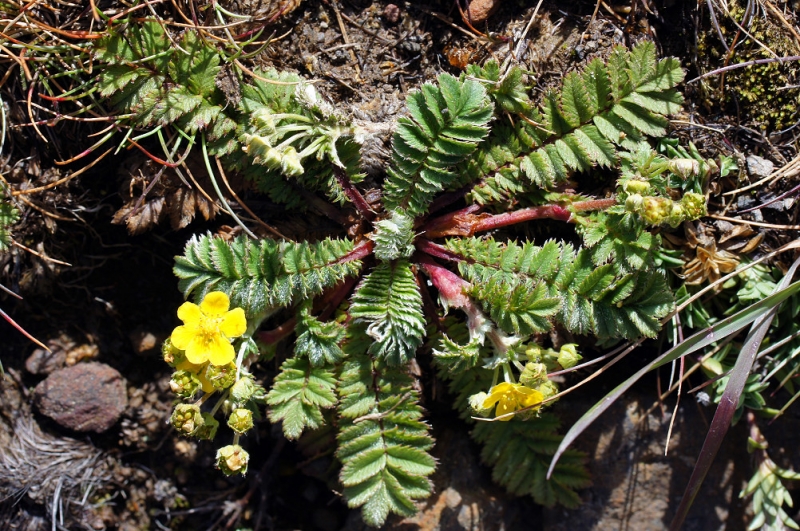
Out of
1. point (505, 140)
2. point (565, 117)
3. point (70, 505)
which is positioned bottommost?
point (70, 505)

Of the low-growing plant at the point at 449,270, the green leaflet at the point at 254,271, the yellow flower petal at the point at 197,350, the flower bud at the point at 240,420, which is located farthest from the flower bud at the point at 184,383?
the green leaflet at the point at 254,271

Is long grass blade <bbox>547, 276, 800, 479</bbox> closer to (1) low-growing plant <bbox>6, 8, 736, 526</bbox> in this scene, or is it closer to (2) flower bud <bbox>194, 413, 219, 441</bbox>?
(1) low-growing plant <bbox>6, 8, 736, 526</bbox>

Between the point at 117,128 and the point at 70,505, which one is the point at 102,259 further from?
the point at 70,505

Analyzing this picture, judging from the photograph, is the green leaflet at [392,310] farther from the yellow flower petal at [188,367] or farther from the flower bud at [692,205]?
the flower bud at [692,205]

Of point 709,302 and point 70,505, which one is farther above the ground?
point 709,302

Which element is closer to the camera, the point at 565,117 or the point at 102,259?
the point at 565,117

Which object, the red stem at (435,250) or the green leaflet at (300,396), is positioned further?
the red stem at (435,250)

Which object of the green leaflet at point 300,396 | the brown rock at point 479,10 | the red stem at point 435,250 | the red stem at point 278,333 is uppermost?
the brown rock at point 479,10

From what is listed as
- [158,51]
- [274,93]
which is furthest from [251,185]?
[158,51]
